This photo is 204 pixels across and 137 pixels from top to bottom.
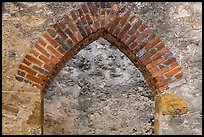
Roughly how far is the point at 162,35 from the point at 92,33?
0.72 m

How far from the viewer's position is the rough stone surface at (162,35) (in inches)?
149

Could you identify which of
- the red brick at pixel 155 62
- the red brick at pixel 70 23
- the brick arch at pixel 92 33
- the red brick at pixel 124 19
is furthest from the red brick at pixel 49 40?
the red brick at pixel 155 62

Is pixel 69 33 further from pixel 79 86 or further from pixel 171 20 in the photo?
pixel 79 86

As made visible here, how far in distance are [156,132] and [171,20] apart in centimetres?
121

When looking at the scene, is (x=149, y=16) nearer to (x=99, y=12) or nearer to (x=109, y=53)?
(x=99, y=12)

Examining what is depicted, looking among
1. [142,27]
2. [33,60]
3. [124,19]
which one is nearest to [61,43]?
[33,60]

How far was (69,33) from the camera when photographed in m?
3.79

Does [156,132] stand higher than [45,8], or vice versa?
[45,8]

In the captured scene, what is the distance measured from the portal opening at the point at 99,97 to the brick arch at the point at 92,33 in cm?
186

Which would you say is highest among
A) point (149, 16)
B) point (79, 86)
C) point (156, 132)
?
point (149, 16)

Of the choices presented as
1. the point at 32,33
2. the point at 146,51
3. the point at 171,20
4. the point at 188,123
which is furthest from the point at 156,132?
the point at 32,33

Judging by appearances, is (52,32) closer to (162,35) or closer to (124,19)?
(124,19)

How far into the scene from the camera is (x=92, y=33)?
12.5 feet

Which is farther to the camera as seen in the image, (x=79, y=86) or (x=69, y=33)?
(x=79, y=86)
